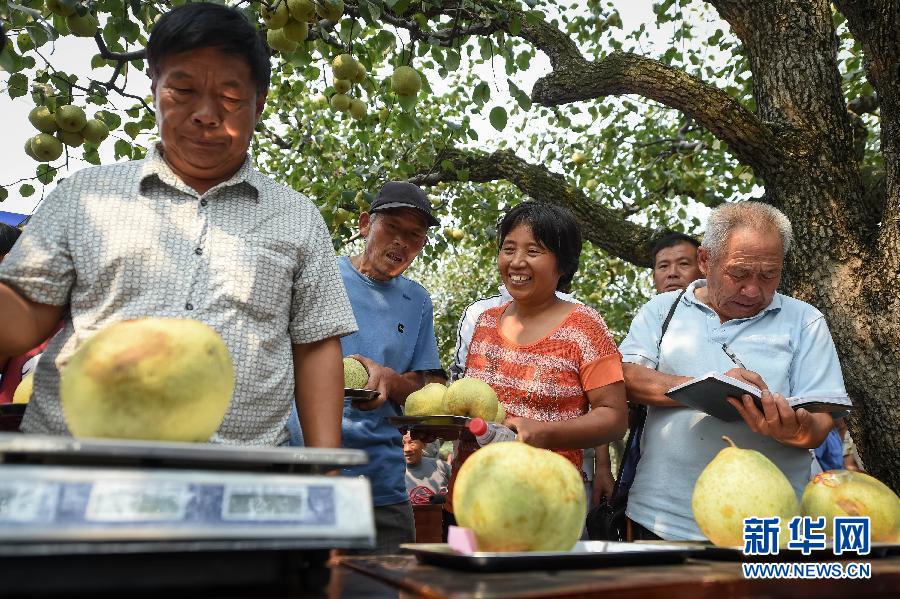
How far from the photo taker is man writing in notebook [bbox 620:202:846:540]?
2.98m

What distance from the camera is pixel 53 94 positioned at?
4.36 meters

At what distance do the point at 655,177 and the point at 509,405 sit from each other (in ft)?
24.8

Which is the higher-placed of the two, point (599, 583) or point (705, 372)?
point (705, 372)

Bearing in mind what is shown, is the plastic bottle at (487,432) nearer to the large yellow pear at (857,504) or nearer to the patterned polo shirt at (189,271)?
the patterned polo shirt at (189,271)

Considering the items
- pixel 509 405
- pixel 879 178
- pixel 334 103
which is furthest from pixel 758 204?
pixel 879 178

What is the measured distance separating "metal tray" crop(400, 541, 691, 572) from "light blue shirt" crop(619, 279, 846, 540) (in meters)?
1.46

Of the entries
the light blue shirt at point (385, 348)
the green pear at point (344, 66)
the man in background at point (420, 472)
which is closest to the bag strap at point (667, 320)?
the light blue shirt at point (385, 348)

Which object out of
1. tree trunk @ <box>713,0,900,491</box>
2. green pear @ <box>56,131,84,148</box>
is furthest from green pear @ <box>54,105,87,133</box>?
tree trunk @ <box>713,0,900,491</box>

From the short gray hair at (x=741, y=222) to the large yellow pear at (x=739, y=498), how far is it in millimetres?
1615

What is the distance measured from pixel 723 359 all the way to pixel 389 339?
1.57m

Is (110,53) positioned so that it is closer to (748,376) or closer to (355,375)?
(355,375)

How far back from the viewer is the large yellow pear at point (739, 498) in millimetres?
1776

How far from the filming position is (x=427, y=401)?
130 inches

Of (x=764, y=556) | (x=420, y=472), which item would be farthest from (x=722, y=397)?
(x=420, y=472)
